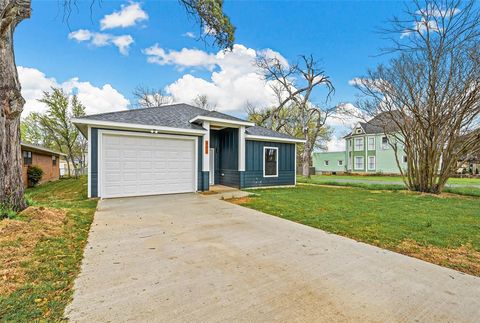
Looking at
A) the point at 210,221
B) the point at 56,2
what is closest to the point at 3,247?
the point at 210,221

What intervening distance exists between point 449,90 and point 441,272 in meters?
9.36

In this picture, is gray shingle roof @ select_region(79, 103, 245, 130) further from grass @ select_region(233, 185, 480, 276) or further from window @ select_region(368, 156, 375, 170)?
window @ select_region(368, 156, 375, 170)

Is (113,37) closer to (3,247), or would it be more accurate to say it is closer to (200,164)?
(200,164)

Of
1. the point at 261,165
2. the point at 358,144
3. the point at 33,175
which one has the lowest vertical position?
the point at 33,175

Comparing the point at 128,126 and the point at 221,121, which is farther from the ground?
the point at 221,121

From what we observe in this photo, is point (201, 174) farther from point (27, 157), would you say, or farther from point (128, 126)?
point (27, 157)

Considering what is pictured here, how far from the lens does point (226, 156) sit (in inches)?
443

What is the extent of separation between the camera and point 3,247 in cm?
302

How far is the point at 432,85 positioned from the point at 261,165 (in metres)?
7.71

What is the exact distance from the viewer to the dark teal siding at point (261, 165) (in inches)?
424

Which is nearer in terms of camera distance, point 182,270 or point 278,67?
point 182,270

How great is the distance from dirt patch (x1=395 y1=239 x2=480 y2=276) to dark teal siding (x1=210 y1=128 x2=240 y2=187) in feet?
24.4

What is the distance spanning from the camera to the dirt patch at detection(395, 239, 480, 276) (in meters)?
2.90

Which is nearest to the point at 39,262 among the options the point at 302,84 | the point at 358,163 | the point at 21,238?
the point at 21,238
